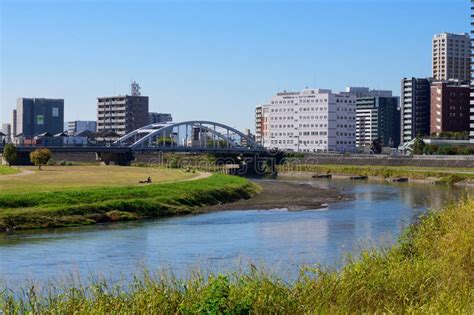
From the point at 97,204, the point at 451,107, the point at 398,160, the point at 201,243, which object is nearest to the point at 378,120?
the point at 451,107

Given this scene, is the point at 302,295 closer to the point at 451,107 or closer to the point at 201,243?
the point at 201,243

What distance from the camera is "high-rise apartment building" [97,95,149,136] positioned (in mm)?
175375

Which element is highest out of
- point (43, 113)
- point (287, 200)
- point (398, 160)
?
point (43, 113)

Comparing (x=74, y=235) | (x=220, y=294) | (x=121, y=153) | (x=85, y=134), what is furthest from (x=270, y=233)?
(x=85, y=134)

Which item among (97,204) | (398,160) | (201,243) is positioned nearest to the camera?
(201,243)

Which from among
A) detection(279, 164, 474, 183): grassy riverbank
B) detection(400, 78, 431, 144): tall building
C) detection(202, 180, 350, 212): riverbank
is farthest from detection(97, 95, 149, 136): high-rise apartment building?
detection(202, 180, 350, 212): riverbank

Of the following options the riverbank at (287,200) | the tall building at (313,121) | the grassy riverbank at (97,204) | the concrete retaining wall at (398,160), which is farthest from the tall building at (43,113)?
the grassy riverbank at (97,204)

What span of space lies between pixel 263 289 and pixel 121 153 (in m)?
87.1

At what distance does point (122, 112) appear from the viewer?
175875mm

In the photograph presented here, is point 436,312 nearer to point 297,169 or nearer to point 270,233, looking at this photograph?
point 270,233

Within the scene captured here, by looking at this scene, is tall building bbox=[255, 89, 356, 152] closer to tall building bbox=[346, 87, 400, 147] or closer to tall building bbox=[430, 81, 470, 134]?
tall building bbox=[430, 81, 470, 134]

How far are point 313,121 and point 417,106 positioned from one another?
23970 millimetres

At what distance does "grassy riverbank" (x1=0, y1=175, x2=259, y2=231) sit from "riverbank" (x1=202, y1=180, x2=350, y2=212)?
186 cm

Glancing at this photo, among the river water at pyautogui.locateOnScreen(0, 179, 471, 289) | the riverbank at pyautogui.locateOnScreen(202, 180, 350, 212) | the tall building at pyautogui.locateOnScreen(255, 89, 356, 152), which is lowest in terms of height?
the river water at pyautogui.locateOnScreen(0, 179, 471, 289)
